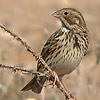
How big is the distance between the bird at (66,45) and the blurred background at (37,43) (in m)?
0.37

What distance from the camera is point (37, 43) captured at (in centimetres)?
825

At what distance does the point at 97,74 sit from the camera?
689 centimetres

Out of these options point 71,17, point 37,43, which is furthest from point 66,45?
point 37,43

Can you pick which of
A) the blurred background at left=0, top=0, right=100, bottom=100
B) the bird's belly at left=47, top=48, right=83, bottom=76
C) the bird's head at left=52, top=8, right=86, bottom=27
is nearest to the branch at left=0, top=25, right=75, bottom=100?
the bird's belly at left=47, top=48, right=83, bottom=76

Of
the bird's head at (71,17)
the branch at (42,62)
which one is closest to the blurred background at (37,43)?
the bird's head at (71,17)

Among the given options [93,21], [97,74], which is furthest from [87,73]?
[93,21]

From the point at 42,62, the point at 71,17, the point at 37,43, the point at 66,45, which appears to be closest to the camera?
the point at 42,62

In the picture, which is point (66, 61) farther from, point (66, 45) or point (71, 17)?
point (71, 17)

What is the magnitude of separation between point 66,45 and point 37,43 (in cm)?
371

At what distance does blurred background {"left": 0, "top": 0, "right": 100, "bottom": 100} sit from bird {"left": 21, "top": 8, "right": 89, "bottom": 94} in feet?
1.22

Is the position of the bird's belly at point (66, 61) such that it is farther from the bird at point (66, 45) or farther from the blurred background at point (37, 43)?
the blurred background at point (37, 43)

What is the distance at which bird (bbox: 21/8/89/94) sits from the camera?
457cm

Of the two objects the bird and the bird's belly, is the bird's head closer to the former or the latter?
the bird

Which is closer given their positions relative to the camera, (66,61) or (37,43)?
(66,61)
